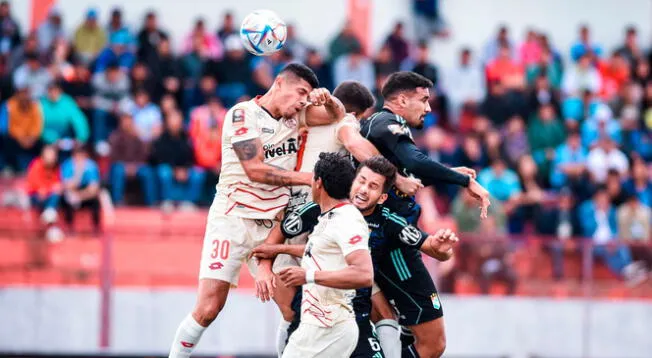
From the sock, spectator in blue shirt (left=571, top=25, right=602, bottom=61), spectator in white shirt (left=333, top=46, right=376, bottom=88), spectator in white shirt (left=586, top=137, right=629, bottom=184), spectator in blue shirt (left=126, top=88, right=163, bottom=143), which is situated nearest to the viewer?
the sock

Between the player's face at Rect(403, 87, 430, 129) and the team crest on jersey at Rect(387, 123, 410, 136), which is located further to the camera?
the player's face at Rect(403, 87, 430, 129)

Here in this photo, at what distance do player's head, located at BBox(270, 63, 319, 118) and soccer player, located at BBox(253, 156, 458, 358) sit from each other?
85 centimetres

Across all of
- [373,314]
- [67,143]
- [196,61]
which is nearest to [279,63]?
[196,61]

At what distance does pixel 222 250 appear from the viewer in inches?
416

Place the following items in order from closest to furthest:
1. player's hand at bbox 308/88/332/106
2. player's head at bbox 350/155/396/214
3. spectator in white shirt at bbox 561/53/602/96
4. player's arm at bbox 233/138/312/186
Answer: player's head at bbox 350/155/396/214 → player's hand at bbox 308/88/332/106 → player's arm at bbox 233/138/312/186 → spectator in white shirt at bbox 561/53/602/96

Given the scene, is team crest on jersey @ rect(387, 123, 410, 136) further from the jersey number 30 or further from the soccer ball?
the jersey number 30

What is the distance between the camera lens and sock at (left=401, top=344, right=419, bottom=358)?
10.8 m

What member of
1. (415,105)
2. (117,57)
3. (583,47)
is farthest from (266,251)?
(583,47)

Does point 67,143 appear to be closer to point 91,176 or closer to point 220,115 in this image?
point 91,176

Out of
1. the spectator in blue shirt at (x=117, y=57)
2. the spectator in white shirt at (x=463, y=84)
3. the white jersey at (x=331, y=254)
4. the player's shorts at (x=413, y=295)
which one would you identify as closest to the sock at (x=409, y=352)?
the player's shorts at (x=413, y=295)

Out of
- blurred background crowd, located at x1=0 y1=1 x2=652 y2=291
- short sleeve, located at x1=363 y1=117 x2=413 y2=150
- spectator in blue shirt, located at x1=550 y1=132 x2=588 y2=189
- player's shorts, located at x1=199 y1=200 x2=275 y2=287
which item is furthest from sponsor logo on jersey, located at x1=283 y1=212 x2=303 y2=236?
spectator in blue shirt, located at x1=550 y1=132 x2=588 y2=189

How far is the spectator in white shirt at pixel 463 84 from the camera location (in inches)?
936

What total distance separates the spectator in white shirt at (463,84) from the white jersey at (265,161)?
13.4m

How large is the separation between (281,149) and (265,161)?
18 cm
